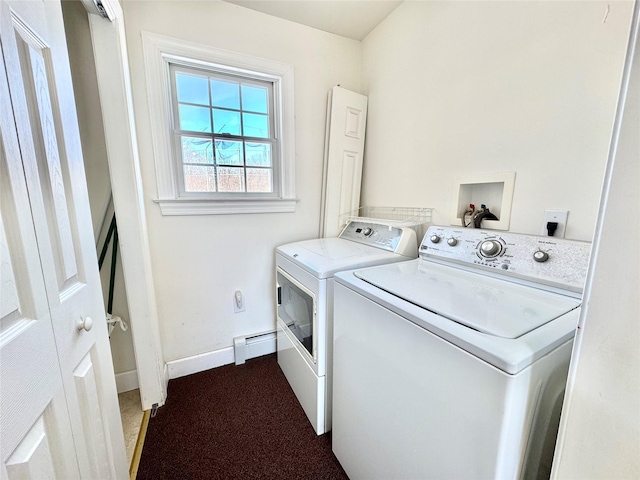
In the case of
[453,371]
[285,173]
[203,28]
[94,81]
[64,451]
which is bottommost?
[64,451]

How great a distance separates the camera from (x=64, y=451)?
0.59m

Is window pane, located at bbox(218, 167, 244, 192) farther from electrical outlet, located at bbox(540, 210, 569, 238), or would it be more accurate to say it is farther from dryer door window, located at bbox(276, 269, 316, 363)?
electrical outlet, located at bbox(540, 210, 569, 238)

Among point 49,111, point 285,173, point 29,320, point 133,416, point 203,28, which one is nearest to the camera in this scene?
point 29,320

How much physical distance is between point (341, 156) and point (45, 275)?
1.79 m

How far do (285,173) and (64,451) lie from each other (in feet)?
5.59

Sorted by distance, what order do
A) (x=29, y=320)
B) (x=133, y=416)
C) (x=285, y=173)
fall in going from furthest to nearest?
(x=285, y=173), (x=133, y=416), (x=29, y=320)

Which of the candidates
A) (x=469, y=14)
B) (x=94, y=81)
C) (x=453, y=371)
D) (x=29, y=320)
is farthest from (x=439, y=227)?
(x=94, y=81)

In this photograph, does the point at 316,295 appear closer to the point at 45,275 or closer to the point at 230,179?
the point at 45,275

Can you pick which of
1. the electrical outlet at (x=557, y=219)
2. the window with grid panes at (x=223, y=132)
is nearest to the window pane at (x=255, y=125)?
the window with grid panes at (x=223, y=132)

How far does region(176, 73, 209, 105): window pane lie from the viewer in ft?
5.46

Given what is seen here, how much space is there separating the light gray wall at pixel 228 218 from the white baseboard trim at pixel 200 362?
0.04 metres

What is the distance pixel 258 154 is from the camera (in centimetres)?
192

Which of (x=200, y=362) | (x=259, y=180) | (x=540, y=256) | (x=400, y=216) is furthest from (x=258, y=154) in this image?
(x=540, y=256)

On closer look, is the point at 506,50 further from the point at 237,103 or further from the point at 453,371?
the point at 237,103
